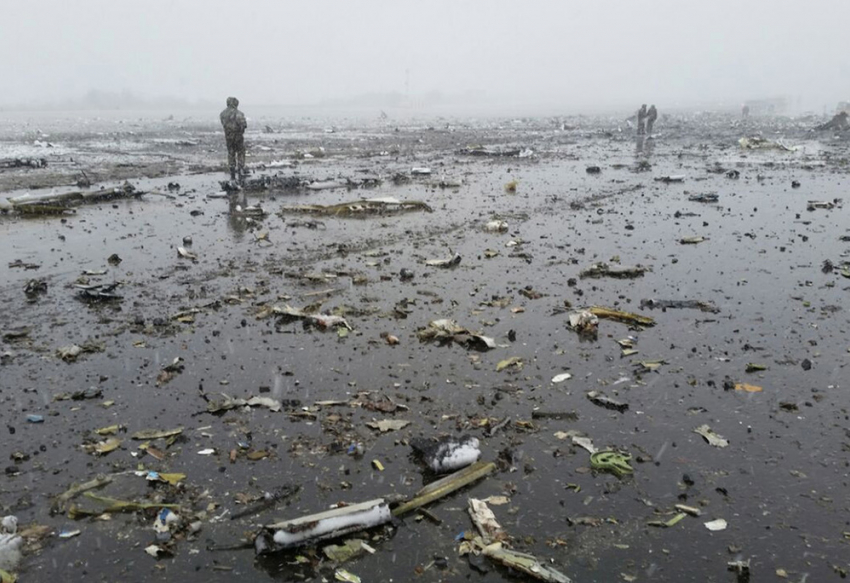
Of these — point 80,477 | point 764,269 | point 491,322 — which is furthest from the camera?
point 764,269

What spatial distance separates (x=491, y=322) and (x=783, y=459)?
3514 millimetres

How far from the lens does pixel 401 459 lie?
180 inches

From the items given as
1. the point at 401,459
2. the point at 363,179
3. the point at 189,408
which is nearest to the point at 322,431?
the point at 401,459

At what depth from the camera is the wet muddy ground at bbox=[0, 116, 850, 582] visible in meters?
3.73

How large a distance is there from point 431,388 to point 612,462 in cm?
189

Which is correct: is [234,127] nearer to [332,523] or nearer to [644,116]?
[332,523]

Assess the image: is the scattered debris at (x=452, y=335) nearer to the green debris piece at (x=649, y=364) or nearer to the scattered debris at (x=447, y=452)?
the green debris piece at (x=649, y=364)

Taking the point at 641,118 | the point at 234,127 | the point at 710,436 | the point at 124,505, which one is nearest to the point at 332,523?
the point at 124,505

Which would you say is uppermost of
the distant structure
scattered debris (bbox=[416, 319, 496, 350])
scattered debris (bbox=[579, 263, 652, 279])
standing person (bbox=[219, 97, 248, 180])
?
the distant structure

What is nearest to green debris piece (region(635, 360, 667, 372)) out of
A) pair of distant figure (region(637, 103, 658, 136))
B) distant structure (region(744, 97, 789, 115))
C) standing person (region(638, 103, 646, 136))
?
pair of distant figure (region(637, 103, 658, 136))

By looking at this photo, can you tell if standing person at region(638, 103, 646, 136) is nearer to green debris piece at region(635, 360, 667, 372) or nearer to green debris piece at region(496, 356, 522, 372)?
green debris piece at region(635, 360, 667, 372)

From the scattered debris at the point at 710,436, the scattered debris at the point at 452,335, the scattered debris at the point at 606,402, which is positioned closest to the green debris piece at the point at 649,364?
the scattered debris at the point at 606,402

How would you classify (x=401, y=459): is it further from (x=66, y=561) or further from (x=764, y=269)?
(x=764, y=269)

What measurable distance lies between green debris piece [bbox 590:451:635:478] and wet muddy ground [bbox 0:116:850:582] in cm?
8
